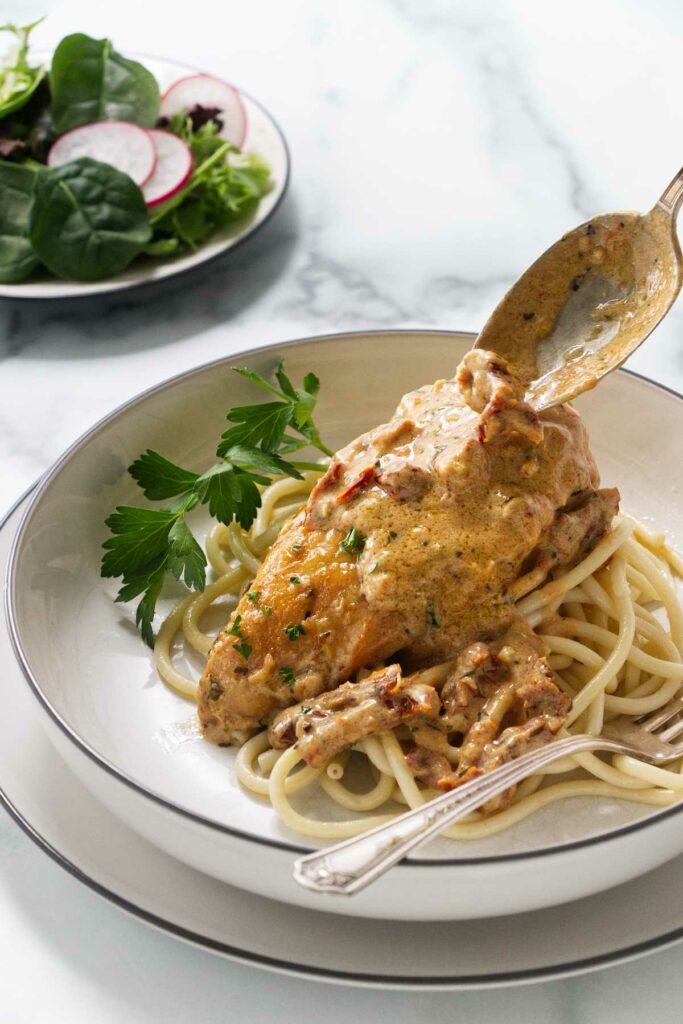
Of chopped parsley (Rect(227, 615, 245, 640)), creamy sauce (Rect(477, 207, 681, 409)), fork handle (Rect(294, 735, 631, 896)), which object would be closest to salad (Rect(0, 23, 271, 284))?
creamy sauce (Rect(477, 207, 681, 409))

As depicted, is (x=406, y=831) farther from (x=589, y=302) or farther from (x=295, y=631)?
(x=589, y=302)

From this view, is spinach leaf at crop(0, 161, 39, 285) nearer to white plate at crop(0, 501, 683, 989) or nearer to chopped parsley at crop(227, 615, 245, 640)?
chopped parsley at crop(227, 615, 245, 640)

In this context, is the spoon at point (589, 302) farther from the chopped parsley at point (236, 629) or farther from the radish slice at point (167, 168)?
the radish slice at point (167, 168)

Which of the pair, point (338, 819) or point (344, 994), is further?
point (338, 819)

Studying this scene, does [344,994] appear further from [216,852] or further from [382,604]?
A: [382,604]

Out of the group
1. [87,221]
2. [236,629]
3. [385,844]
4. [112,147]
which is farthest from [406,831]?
[112,147]

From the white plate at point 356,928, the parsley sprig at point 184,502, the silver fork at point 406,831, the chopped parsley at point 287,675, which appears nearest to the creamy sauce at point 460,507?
the chopped parsley at point 287,675

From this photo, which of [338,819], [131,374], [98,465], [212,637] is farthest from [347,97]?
[338,819]
